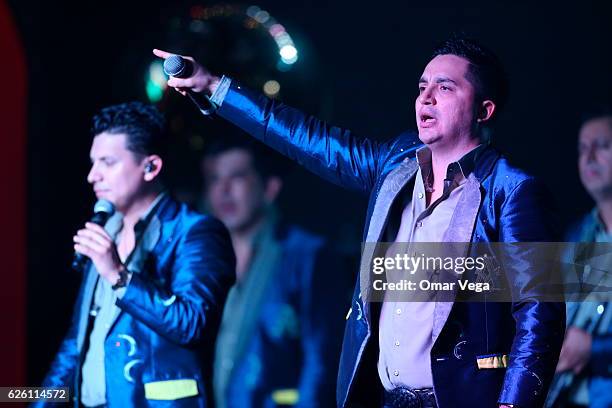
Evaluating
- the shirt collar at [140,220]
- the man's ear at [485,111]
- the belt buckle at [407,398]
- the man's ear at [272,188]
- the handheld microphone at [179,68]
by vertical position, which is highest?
the man's ear at [272,188]

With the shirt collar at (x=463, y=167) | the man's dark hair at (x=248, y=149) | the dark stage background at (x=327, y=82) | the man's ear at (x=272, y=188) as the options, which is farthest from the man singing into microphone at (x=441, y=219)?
the man's dark hair at (x=248, y=149)

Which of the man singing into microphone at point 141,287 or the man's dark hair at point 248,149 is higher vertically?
the man's dark hair at point 248,149

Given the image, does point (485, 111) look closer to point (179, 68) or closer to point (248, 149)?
point (179, 68)

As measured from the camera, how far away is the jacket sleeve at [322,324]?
390cm

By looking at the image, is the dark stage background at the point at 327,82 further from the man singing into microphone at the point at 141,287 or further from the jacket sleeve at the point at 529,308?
the jacket sleeve at the point at 529,308

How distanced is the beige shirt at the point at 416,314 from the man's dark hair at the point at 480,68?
0.56ft

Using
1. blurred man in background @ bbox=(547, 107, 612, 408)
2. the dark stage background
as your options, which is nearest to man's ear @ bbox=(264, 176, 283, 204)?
the dark stage background

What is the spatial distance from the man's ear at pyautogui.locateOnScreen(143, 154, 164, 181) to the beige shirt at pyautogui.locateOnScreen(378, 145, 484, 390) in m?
0.90

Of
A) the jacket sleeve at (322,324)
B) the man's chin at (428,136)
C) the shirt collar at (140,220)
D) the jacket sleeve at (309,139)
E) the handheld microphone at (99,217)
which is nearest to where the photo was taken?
the man's chin at (428,136)

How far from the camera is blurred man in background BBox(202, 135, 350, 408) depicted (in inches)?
158

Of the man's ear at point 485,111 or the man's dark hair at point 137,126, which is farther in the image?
the man's dark hair at point 137,126

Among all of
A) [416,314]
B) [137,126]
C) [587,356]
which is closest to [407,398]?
[416,314]

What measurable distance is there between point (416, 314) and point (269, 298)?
1.87 metres

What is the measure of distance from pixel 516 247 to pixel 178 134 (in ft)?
8.13
